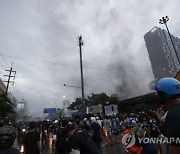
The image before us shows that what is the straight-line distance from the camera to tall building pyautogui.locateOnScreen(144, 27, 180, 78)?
40.1 metres

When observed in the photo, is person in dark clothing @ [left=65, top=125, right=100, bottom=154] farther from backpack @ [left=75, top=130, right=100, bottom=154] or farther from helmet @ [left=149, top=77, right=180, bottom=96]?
helmet @ [left=149, top=77, right=180, bottom=96]

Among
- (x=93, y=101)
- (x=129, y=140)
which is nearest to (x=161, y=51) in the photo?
(x=93, y=101)

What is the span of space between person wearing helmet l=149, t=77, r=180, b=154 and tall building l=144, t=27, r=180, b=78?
127 ft

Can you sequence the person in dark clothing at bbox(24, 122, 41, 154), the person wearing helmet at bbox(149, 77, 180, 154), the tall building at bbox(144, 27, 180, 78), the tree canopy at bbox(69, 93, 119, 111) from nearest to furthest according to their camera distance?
the person wearing helmet at bbox(149, 77, 180, 154) < the person in dark clothing at bbox(24, 122, 41, 154) < the tall building at bbox(144, 27, 180, 78) < the tree canopy at bbox(69, 93, 119, 111)

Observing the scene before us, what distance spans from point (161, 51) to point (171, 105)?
41638 mm

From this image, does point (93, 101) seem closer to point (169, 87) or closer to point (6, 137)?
point (6, 137)

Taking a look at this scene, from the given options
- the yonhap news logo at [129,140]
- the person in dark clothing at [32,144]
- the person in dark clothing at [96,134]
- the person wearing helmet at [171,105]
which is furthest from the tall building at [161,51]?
the person wearing helmet at [171,105]

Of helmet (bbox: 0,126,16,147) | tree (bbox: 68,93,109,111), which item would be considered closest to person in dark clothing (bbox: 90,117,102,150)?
helmet (bbox: 0,126,16,147)

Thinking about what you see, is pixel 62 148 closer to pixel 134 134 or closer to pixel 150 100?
pixel 134 134

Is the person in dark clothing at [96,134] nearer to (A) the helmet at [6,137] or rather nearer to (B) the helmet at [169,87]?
(A) the helmet at [6,137]

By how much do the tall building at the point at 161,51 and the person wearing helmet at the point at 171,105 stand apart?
3881cm

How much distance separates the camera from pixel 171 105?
5.92 feet

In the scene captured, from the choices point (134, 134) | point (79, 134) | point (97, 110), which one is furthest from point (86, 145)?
point (97, 110)

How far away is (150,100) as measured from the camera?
39.5 metres
